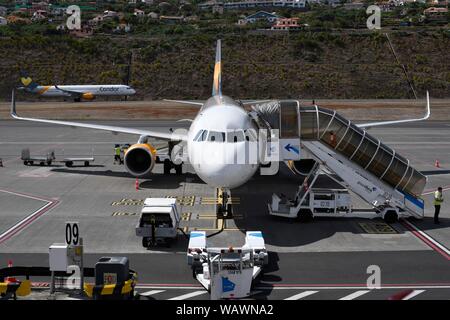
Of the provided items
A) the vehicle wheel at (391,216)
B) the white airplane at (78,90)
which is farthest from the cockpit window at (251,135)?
the white airplane at (78,90)

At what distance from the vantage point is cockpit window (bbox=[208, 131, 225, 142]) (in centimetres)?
2208

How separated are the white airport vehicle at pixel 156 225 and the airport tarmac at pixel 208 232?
0.44m

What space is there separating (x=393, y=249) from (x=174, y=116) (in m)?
54.8

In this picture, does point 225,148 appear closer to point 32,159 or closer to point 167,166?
point 167,166

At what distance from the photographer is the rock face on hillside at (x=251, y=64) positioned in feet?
347

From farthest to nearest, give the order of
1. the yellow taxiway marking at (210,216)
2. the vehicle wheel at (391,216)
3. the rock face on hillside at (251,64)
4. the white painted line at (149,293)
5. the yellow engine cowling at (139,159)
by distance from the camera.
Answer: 1. the rock face on hillside at (251,64)
2. the yellow engine cowling at (139,159)
3. the yellow taxiway marking at (210,216)
4. the vehicle wheel at (391,216)
5. the white painted line at (149,293)

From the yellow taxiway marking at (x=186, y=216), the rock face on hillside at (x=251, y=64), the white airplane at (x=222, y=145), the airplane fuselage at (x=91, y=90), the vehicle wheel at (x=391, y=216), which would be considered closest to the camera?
the white airplane at (x=222, y=145)

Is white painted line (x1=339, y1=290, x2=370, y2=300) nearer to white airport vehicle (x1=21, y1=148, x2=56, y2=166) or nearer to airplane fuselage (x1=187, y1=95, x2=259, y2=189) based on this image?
airplane fuselage (x1=187, y1=95, x2=259, y2=189)

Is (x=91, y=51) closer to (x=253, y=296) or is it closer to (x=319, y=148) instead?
(x=319, y=148)

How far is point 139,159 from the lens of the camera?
3319 centimetres

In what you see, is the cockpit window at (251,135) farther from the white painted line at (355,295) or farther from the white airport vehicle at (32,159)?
the white airport vehicle at (32,159)

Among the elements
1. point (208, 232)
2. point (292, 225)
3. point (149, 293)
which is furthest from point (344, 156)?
point (149, 293)

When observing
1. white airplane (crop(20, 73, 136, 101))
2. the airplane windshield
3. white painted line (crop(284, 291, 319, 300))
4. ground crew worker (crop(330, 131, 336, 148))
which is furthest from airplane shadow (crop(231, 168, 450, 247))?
white airplane (crop(20, 73, 136, 101))
